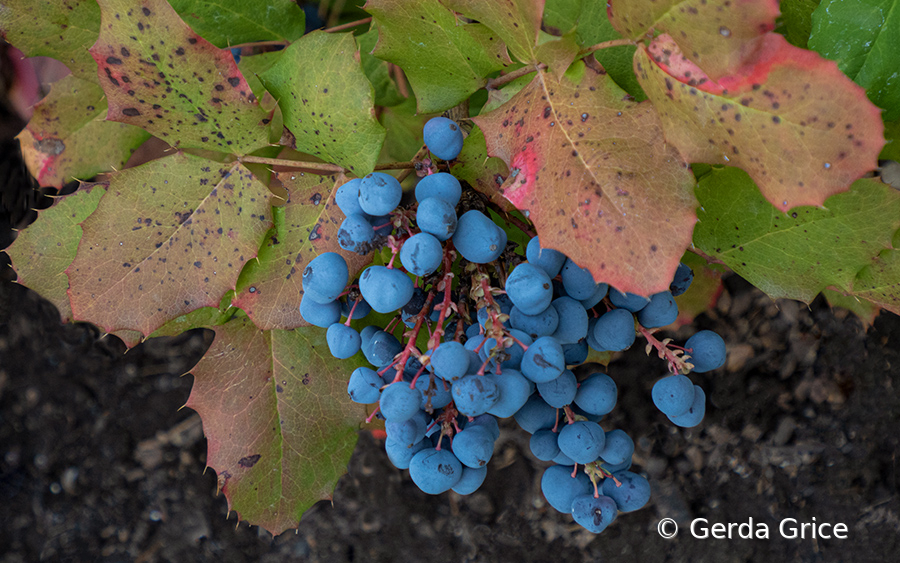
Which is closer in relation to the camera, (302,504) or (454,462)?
(454,462)

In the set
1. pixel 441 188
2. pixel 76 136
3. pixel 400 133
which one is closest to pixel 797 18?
pixel 441 188

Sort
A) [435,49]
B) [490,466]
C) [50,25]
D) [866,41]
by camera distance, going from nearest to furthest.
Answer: [866,41] < [435,49] < [50,25] < [490,466]

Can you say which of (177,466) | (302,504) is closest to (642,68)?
(302,504)

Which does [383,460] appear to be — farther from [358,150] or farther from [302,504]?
[358,150]

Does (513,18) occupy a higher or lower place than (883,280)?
higher

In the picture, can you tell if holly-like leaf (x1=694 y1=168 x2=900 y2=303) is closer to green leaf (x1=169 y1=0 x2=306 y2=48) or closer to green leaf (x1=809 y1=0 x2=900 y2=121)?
green leaf (x1=809 y1=0 x2=900 y2=121)

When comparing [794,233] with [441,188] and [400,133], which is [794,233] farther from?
[400,133]

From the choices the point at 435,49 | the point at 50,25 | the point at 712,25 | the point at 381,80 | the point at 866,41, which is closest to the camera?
the point at 712,25
